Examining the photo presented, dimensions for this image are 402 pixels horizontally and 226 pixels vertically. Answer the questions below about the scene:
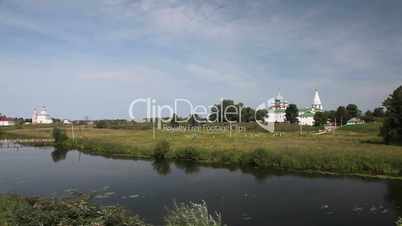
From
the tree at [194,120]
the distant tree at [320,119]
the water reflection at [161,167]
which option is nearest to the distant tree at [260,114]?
the tree at [194,120]

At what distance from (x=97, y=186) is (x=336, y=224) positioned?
797 inches

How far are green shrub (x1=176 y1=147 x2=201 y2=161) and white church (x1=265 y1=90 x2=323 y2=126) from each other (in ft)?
333

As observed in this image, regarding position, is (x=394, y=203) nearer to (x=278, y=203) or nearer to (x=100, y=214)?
(x=278, y=203)

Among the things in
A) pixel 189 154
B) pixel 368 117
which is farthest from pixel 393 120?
pixel 368 117

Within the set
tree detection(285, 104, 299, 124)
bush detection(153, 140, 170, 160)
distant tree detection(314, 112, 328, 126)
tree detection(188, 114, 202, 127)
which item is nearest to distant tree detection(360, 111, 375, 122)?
distant tree detection(314, 112, 328, 126)

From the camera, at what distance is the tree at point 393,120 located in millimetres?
57219

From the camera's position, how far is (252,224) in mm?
21062

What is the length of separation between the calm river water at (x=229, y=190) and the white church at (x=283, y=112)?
11234 cm

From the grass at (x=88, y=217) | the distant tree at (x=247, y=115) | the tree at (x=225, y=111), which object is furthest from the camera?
the distant tree at (x=247, y=115)

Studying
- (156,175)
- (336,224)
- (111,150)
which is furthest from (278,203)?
(111,150)

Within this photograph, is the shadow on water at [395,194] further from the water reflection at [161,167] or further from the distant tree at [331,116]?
the distant tree at [331,116]

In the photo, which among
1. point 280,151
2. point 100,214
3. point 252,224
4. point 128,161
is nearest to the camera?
point 100,214

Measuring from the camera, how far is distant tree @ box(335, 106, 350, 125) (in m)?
137

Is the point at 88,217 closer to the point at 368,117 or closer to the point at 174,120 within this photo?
the point at 174,120
